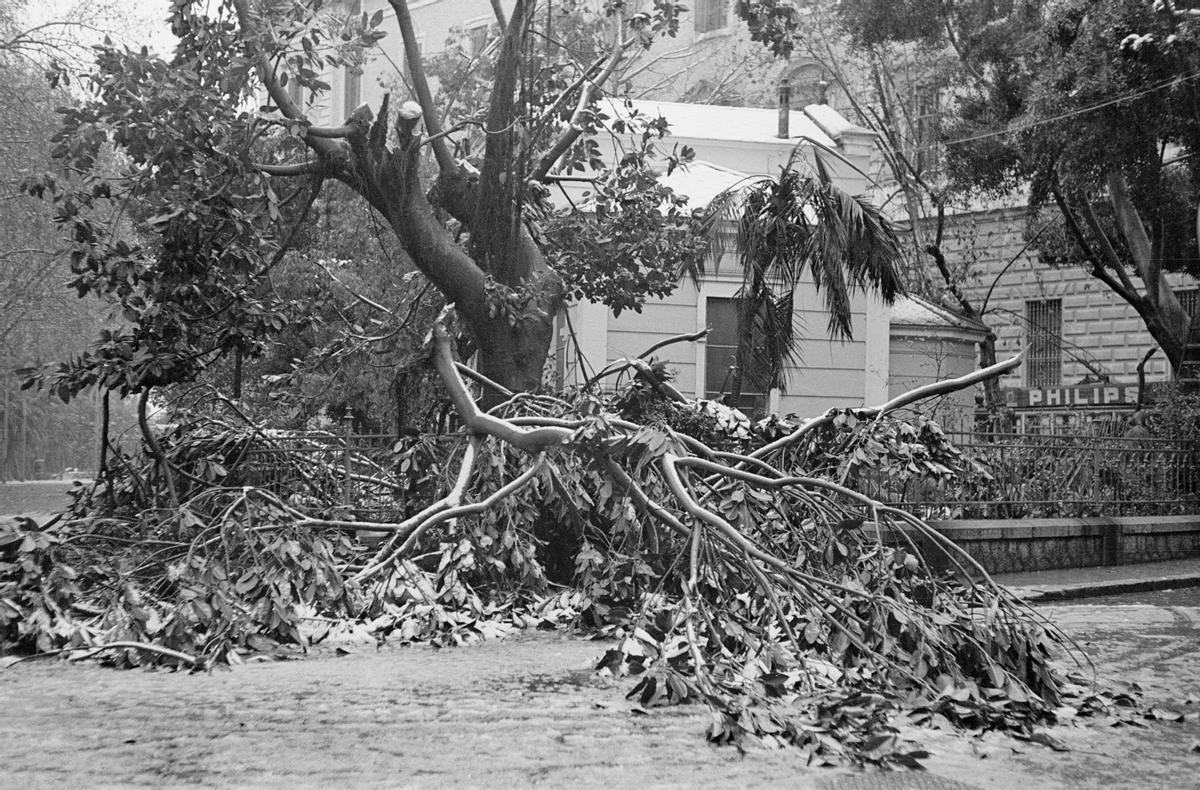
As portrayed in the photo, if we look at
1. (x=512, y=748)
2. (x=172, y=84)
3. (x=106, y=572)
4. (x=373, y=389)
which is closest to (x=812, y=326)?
(x=373, y=389)

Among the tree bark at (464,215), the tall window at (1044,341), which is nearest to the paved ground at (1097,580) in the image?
the tree bark at (464,215)

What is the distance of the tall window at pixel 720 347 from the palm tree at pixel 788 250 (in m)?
4.37

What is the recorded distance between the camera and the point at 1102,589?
13117 mm

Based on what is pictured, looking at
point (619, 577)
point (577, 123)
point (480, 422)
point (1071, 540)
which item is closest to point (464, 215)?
point (577, 123)

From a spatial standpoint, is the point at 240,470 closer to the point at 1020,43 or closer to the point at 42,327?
the point at 42,327

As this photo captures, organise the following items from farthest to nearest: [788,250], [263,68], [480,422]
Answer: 1. [788,250]
2. [263,68]
3. [480,422]

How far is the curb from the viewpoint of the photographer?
12.5m

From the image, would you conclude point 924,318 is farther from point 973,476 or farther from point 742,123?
point 973,476

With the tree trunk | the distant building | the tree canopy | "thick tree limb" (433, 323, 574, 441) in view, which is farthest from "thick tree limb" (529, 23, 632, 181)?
the distant building

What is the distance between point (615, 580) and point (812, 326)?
1119 cm

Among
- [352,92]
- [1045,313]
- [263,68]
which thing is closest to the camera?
[263,68]

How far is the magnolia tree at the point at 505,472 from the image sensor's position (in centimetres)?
711

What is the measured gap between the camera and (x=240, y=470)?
12891mm

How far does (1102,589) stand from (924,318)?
8.62m
